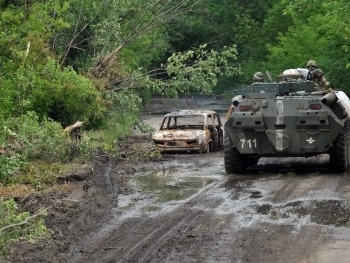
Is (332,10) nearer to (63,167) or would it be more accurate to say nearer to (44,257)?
(63,167)

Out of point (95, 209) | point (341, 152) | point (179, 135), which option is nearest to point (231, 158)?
point (341, 152)

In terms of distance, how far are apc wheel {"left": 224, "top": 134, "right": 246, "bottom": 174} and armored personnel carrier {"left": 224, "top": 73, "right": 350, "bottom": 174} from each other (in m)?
0.05

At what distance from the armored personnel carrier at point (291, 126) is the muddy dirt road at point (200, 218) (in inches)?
20.2

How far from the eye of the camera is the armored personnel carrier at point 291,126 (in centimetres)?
1766

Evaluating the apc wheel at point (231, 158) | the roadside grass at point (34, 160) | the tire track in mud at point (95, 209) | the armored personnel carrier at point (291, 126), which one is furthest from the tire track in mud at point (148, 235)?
the apc wheel at point (231, 158)

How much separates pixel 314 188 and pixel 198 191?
6.54 feet

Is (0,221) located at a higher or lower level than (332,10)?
lower

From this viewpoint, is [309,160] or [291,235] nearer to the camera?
[291,235]

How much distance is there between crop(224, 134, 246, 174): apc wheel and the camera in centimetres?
1855

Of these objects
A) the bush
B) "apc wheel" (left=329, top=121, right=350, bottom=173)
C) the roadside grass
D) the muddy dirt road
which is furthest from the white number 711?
the bush

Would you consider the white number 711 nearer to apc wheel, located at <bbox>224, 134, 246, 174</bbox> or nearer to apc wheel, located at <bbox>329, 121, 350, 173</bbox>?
apc wheel, located at <bbox>224, 134, 246, 174</bbox>

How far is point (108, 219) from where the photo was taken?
1262cm

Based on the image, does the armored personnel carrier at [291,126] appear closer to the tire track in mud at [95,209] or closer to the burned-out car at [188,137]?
the tire track in mud at [95,209]

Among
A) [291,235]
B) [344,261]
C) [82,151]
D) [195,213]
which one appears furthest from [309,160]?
[344,261]
